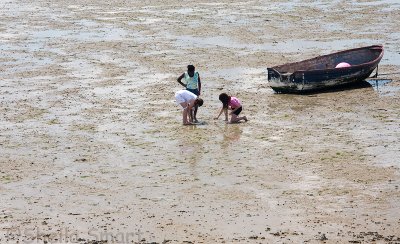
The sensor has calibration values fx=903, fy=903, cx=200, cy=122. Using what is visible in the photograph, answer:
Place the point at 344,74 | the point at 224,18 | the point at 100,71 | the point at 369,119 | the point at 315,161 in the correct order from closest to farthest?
the point at 315,161, the point at 369,119, the point at 344,74, the point at 100,71, the point at 224,18

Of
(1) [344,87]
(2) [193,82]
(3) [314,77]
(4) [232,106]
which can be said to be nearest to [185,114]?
(2) [193,82]

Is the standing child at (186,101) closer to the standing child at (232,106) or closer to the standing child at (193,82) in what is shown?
the standing child at (193,82)

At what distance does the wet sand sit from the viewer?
1391 cm

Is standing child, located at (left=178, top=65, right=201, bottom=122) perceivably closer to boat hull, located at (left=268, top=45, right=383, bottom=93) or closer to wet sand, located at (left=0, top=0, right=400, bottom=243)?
wet sand, located at (left=0, top=0, right=400, bottom=243)

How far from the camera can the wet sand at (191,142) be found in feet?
45.6

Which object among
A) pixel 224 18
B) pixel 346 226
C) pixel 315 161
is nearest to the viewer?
pixel 346 226

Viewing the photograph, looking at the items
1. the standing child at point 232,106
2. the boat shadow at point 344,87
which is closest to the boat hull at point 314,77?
the boat shadow at point 344,87

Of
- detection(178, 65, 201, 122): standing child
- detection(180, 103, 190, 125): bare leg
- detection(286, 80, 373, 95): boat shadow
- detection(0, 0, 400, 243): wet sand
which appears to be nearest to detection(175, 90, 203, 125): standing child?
detection(180, 103, 190, 125): bare leg

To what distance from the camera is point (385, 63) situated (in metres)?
27.1

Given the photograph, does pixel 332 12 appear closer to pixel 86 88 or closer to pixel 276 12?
pixel 276 12

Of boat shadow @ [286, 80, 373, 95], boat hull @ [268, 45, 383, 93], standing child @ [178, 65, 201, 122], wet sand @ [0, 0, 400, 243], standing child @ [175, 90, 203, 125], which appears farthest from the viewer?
boat shadow @ [286, 80, 373, 95]

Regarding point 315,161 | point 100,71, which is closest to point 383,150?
point 315,161

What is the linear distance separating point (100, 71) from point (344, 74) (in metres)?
7.41

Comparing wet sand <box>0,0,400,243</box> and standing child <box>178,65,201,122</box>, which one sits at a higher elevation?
standing child <box>178,65,201,122</box>
